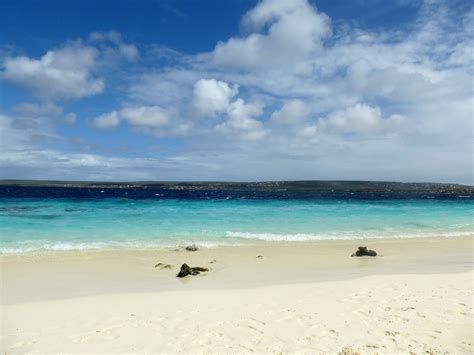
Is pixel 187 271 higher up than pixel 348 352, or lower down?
lower down

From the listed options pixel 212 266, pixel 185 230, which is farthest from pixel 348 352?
pixel 185 230

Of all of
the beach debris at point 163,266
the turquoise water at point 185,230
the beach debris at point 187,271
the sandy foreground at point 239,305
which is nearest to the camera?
the sandy foreground at point 239,305

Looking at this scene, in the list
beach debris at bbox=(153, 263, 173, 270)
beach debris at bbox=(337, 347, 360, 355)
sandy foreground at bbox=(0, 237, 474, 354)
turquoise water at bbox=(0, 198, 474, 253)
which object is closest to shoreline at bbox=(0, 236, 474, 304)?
sandy foreground at bbox=(0, 237, 474, 354)

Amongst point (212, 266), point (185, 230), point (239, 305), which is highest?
point (239, 305)

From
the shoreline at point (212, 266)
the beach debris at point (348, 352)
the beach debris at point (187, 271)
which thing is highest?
the beach debris at point (348, 352)

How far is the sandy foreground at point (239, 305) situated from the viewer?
224 inches

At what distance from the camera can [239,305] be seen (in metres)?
7.57

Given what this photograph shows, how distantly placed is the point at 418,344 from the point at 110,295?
6.54 m

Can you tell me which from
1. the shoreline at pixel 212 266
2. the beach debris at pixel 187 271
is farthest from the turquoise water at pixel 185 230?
the beach debris at pixel 187 271

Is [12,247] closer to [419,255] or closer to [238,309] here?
[238,309]

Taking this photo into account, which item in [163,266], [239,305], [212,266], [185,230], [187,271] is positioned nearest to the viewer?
[239,305]

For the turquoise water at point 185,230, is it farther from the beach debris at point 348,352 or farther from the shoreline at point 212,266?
the beach debris at point 348,352

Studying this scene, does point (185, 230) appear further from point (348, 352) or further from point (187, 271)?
point (348, 352)

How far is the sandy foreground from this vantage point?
18.7 ft
